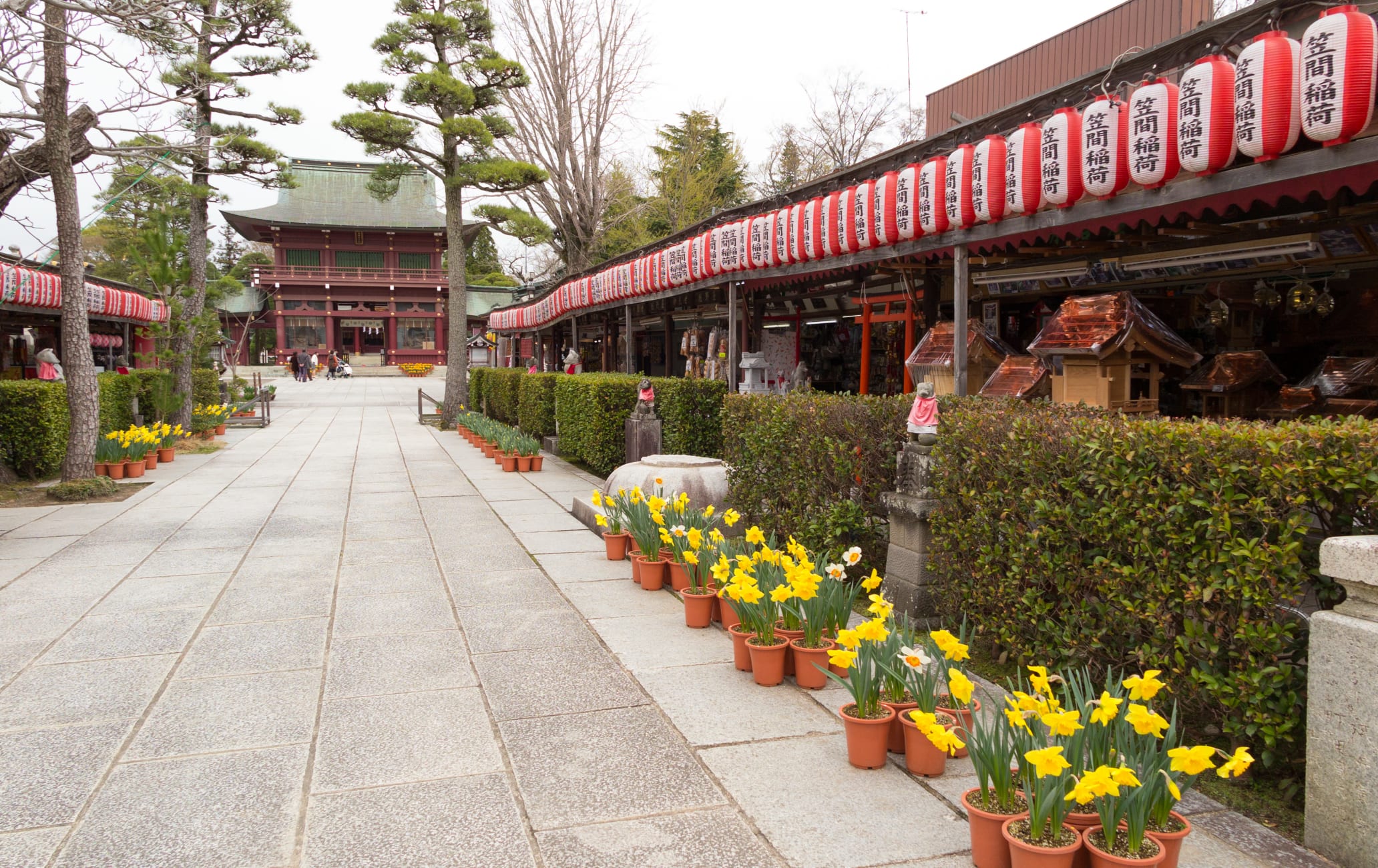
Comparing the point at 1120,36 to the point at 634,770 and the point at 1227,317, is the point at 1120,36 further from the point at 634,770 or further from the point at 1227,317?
the point at 634,770


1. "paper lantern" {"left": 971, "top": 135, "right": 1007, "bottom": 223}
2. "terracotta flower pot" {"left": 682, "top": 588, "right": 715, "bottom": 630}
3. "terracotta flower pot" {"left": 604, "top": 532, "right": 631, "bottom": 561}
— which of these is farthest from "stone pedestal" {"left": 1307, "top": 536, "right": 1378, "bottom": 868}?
"terracotta flower pot" {"left": 604, "top": 532, "right": 631, "bottom": 561}

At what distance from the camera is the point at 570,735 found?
11.0 feet

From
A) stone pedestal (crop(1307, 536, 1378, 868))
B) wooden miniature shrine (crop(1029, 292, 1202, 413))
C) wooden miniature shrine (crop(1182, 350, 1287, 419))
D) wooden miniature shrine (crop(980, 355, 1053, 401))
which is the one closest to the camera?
stone pedestal (crop(1307, 536, 1378, 868))

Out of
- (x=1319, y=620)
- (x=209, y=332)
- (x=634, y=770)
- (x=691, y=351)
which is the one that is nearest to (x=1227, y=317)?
(x=1319, y=620)

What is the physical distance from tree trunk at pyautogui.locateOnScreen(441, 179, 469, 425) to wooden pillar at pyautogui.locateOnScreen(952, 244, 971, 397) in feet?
52.4

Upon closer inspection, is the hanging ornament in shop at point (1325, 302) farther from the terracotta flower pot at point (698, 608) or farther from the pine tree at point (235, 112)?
the pine tree at point (235, 112)

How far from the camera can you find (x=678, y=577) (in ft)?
18.2

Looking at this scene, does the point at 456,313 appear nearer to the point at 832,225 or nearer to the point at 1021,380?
the point at 832,225

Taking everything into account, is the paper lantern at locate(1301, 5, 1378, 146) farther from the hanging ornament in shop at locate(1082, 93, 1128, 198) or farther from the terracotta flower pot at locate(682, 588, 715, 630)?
the terracotta flower pot at locate(682, 588, 715, 630)

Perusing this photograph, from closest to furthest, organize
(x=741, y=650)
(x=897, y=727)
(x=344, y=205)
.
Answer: (x=897, y=727)
(x=741, y=650)
(x=344, y=205)

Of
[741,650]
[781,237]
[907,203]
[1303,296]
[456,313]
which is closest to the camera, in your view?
[741,650]

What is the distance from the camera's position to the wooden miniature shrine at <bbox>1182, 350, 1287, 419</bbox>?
6.26 metres

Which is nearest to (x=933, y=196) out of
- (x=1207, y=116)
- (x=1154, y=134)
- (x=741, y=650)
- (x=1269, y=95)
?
(x=1154, y=134)

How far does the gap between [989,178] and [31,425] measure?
11.5 meters
